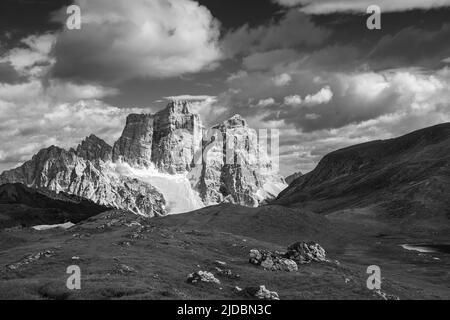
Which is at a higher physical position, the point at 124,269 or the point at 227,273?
the point at 124,269

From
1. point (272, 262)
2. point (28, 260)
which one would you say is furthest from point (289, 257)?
point (28, 260)

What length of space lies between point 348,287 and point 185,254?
3355 cm

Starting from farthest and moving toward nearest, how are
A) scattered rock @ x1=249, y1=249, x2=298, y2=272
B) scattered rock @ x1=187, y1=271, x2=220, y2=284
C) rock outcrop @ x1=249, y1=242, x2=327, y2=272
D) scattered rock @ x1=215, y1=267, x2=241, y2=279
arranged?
1. rock outcrop @ x1=249, y1=242, x2=327, y2=272
2. scattered rock @ x1=249, y1=249, x2=298, y2=272
3. scattered rock @ x1=215, y1=267, x2=241, y2=279
4. scattered rock @ x1=187, y1=271, x2=220, y2=284

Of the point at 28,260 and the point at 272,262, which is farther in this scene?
the point at 272,262

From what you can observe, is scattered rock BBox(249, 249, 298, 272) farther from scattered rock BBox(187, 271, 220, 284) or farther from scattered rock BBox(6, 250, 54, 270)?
scattered rock BBox(6, 250, 54, 270)

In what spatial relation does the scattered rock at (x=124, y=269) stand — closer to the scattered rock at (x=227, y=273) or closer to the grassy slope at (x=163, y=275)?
the grassy slope at (x=163, y=275)

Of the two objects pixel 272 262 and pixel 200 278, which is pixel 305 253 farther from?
pixel 200 278

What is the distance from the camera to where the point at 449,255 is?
158250 mm

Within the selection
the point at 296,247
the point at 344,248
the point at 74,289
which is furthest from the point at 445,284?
the point at 74,289

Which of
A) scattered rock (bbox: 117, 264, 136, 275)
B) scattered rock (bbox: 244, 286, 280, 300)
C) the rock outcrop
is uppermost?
scattered rock (bbox: 117, 264, 136, 275)

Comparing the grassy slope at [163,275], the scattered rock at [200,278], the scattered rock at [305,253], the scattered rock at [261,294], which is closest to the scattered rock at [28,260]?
the grassy slope at [163,275]

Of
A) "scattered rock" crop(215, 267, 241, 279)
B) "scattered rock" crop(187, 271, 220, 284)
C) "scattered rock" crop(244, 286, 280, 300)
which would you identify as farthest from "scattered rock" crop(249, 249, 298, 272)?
"scattered rock" crop(244, 286, 280, 300)
